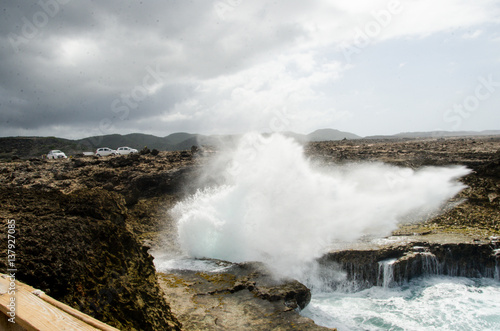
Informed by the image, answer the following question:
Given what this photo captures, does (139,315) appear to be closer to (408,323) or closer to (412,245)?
(408,323)

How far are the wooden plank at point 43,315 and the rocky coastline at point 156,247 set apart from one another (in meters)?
1.69

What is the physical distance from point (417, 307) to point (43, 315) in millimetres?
10062

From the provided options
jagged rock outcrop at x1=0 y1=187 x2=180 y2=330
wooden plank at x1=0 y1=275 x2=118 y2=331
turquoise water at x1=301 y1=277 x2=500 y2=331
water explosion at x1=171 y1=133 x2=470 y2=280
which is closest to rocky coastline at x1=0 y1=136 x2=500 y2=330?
jagged rock outcrop at x1=0 y1=187 x2=180 y2=330

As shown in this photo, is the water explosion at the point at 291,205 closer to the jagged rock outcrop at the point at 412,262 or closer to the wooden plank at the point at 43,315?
the jagged rock outcrop at the point at 412,262

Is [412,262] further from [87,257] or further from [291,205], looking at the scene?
[87,257]

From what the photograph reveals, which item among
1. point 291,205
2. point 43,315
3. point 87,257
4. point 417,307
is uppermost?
point 43,315

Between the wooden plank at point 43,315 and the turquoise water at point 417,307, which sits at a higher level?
the wooden plank at point 43,315

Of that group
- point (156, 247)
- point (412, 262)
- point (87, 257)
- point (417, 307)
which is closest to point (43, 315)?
point (87, 257)

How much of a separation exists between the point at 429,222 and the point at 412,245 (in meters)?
4.16

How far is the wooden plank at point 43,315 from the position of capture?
1786mm

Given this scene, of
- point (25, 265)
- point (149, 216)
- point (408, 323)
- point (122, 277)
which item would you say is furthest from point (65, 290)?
point (149, 216)

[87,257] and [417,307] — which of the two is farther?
[417,307]

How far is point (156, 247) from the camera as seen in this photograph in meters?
13.1

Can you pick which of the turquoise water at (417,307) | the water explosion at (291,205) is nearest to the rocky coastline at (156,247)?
the turquoise water at (417,307)
